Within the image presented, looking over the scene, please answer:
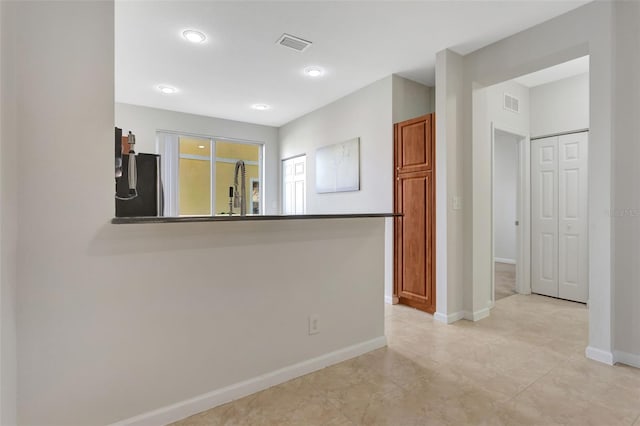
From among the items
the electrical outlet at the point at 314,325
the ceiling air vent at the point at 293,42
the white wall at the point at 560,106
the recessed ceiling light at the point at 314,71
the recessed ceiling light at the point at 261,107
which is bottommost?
the electrical outlet at the point at 314,325

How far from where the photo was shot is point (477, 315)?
129 inches

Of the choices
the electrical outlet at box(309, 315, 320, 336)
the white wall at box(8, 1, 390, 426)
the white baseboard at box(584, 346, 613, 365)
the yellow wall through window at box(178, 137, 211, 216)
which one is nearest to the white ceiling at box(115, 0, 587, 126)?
the yellow wall through window at box(178, 137, 211, 216)

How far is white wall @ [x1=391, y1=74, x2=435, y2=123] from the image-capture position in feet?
12.7

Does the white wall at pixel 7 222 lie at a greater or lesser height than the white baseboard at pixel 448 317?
greater

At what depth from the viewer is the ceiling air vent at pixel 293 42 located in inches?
117

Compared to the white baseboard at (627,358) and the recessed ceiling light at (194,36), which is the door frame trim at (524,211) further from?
the recessed ceiling light at (194,36)

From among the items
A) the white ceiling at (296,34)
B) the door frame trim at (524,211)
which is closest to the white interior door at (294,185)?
the white ceiling at (296,34)

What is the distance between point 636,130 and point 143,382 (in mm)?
3450

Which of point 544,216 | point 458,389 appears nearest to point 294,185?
point 544,216

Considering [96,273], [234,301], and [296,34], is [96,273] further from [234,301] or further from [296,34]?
[296,34]

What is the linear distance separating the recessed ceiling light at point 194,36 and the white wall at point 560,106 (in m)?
4.09

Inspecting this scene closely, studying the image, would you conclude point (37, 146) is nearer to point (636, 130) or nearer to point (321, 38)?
point (321, 38)

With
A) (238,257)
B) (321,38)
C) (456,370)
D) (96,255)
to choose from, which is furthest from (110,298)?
(321,38)

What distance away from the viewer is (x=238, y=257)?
6.15 ft
